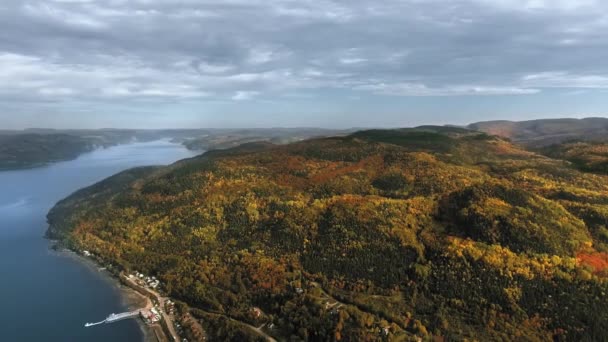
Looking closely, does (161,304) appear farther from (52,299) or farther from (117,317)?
(52,299)

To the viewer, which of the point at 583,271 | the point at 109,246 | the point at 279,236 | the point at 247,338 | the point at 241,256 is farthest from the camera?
the point at 109,246

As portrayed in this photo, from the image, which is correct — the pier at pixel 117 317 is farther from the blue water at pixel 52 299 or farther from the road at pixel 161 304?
the road at pixel 161 304

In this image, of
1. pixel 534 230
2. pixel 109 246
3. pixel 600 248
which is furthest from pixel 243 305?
pixel 600 248

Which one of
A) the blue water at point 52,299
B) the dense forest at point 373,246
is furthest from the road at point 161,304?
the blue water at point 52,299

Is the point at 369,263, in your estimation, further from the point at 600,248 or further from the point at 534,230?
the point at 600,248

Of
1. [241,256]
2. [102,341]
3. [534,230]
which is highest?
[534,230]

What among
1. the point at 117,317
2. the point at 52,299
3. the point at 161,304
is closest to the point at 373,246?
the point at 161,304
